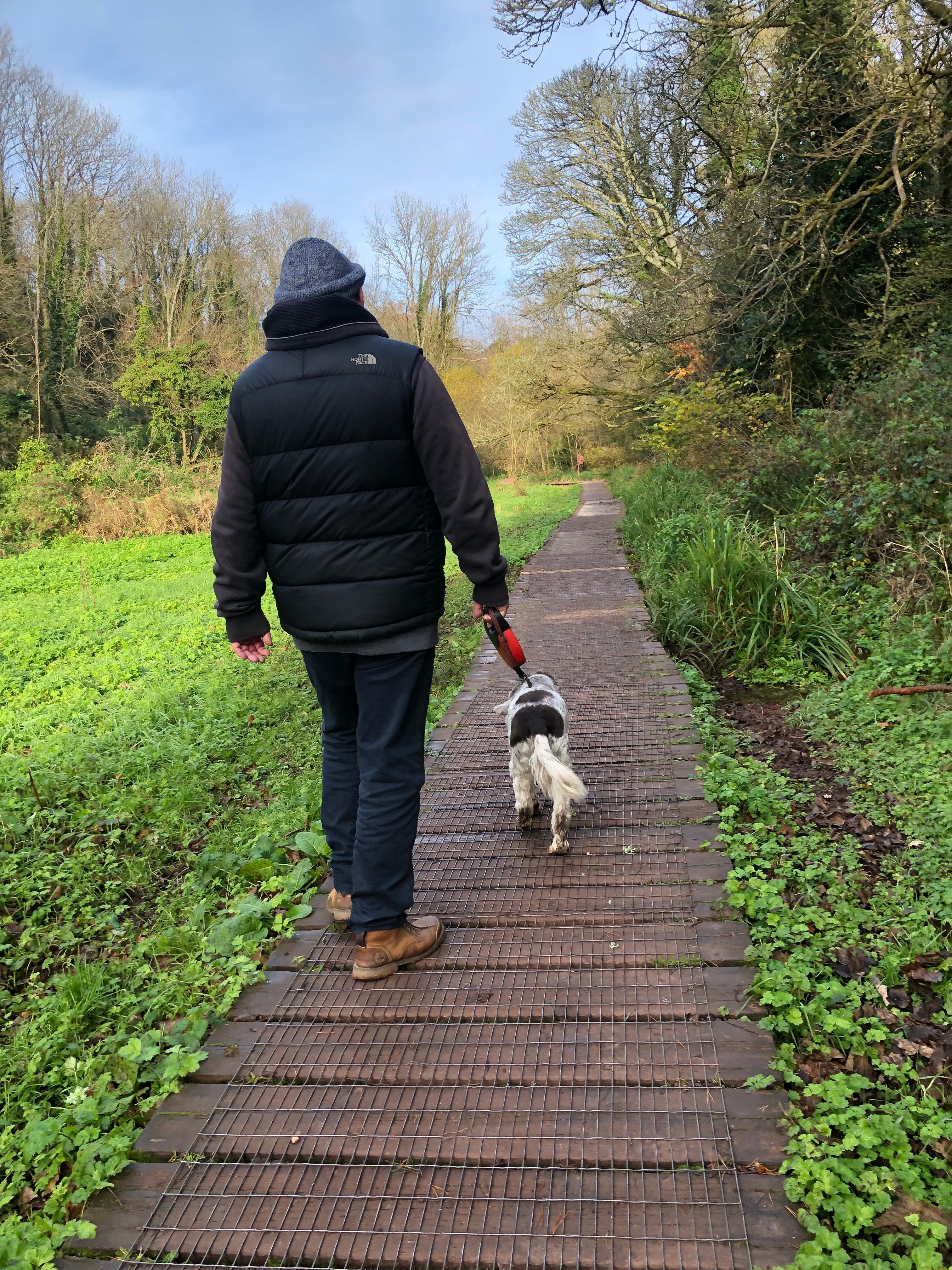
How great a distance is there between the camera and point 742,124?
1146 centimetres

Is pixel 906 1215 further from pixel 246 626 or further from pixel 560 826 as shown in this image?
pixel 246 626

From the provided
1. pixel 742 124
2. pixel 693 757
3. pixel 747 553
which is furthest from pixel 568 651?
pixel 742 124

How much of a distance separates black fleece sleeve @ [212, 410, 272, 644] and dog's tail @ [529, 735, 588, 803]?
136 centimetres

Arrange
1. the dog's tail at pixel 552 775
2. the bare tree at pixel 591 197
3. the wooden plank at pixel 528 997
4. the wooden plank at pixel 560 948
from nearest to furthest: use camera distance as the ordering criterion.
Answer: the wooden plank at pixel 528 997, the wooden plank at pixel 560 948, the dog's tail at pixel 552 775, the bare tree at pixel 591 197

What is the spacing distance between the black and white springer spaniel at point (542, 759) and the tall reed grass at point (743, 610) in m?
2.88

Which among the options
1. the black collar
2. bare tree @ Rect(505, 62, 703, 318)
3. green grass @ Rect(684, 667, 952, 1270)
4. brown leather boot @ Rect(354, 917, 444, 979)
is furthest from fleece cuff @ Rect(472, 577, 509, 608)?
bare tree @ Rect(505, 62, 703, 318)

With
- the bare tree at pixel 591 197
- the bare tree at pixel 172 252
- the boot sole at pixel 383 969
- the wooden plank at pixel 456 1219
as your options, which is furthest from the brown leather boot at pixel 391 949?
the bare tree at pixel 172 252

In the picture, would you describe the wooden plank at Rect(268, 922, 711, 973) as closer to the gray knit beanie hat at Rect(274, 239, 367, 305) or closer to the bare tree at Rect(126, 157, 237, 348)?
the gray knit beanie hat at Rect(274, 239, 367, 305)

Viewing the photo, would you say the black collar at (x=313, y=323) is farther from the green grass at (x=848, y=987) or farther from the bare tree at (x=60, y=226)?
the bare tree at (x=60, y=226)

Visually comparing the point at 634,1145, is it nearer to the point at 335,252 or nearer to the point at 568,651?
the point at 335,252

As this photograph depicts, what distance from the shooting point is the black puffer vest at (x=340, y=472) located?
262 cm

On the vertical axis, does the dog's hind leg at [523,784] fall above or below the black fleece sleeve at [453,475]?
below

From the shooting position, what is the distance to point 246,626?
2.96m

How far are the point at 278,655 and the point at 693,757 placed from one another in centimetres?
479
